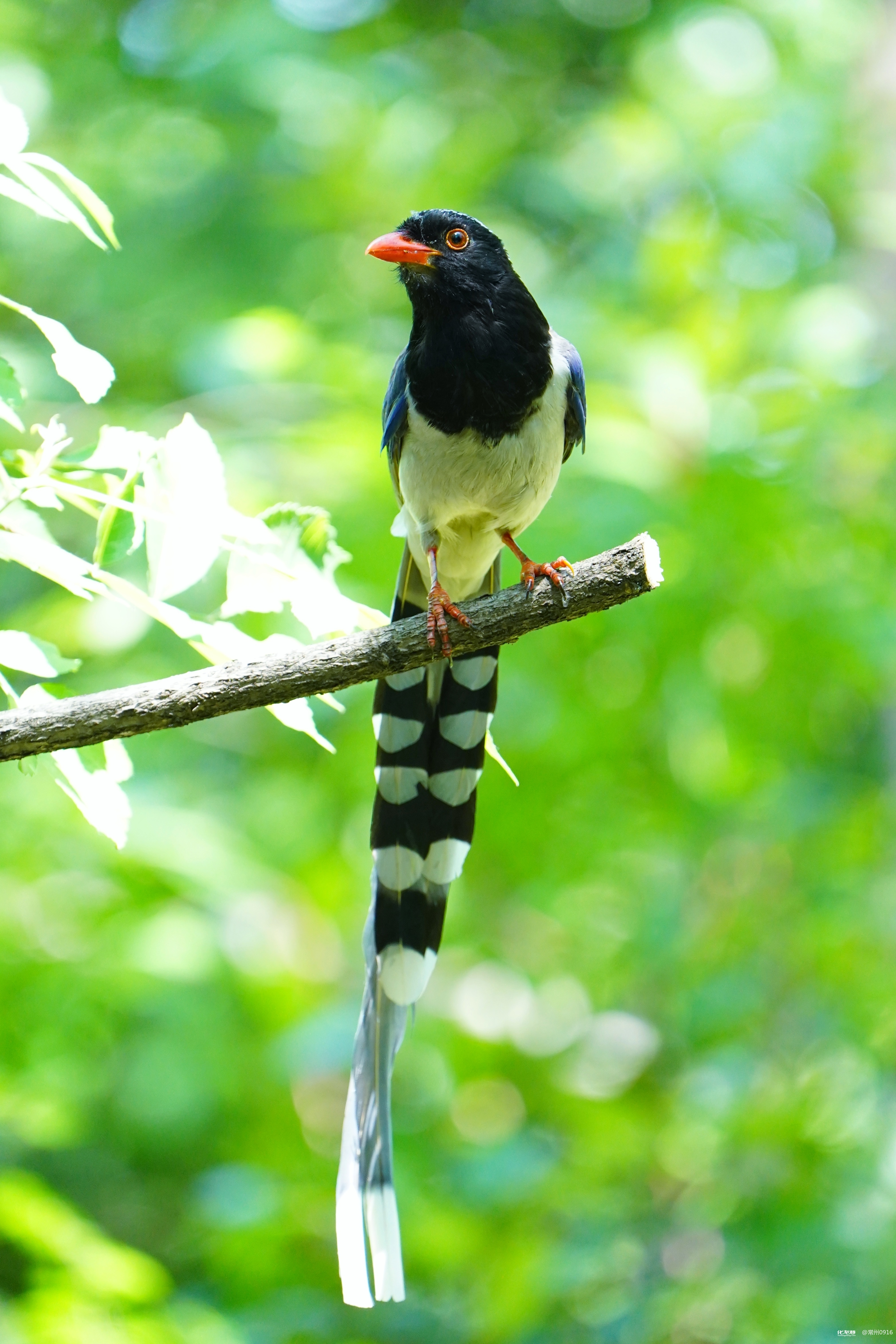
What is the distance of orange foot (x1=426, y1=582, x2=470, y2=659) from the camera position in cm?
190

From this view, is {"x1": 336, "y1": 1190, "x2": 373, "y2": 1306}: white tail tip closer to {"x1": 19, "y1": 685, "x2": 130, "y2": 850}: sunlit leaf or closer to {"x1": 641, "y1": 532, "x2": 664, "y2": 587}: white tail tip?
{"x1": 19, "y1": 685, "x2": 130, "y2": 850}: sunlit leaf

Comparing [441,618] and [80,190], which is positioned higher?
[80,190]

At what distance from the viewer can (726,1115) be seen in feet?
11.7

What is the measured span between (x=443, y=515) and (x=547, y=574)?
0.70 m

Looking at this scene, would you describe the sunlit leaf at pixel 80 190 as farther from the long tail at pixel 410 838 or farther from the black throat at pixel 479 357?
the long tail at pixel 410 838

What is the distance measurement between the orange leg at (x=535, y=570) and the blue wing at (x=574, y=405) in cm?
28

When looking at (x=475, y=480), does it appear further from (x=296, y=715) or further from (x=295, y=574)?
(x=296, y=715)

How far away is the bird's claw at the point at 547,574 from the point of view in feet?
6.04

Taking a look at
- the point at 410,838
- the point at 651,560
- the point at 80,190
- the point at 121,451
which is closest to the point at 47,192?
the point at 80,190

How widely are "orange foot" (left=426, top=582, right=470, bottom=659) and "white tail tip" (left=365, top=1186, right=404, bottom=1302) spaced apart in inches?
48.4

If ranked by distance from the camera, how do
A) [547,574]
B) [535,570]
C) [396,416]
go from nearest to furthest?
1. [547,574]
2. [535,570]
3. [396,416]

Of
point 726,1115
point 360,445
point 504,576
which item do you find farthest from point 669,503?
point 726,1115

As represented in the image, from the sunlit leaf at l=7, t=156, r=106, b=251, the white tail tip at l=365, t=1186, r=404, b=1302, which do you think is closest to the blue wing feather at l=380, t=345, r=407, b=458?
the sunlit leaf at l=7, t=156, r=106, b=251

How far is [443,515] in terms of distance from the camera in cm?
278
